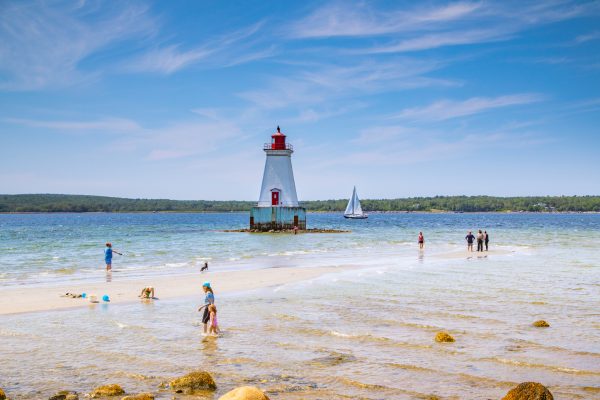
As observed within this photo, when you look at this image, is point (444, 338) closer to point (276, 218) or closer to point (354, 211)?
point (276, 218)

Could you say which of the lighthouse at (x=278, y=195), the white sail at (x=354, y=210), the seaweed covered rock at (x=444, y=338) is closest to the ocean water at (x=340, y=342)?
the seaweed covered rock at (x=444, y=338)

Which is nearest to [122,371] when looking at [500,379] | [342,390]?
[342,390]

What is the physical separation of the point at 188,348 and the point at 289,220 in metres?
61.1

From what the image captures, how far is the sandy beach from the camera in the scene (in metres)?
18.9

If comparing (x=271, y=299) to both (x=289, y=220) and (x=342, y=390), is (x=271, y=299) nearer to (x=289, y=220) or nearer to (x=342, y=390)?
(x=342, y=390)

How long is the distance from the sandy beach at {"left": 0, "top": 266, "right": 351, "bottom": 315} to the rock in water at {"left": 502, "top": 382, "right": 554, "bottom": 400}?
44.4 ft

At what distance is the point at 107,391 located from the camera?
9500 mm

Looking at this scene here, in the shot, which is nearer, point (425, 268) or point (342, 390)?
point (342, 390)

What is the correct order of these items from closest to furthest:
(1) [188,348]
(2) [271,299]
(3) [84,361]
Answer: (3) [84,361] → (1) [188,348] → (2) [271,299]

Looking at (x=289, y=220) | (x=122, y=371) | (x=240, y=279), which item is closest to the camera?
(x=122, y=371)

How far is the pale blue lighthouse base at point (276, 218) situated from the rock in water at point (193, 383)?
63.2 metres

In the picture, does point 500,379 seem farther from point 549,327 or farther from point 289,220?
point 289,220

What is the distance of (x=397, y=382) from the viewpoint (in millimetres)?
10281

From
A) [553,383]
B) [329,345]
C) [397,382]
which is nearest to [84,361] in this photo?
[329,345]
